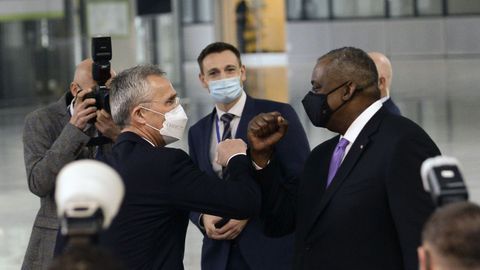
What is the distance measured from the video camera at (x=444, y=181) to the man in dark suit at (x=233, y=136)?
2456 millimetres

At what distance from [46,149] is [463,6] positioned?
A: 31518 mm

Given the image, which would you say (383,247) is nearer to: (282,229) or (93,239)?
(282,229)

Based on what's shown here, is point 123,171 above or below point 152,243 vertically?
above

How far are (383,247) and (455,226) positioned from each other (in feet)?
4.91

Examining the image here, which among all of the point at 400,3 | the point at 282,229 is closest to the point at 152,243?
the point at 282,229

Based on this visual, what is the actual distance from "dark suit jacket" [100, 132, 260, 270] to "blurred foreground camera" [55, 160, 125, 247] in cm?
140

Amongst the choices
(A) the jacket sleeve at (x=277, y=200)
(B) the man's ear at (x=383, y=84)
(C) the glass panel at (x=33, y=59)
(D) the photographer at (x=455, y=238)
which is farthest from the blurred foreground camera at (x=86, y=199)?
(C) the glass panel at (x=33, y=59)

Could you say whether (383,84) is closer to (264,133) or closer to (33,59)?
(264,133)

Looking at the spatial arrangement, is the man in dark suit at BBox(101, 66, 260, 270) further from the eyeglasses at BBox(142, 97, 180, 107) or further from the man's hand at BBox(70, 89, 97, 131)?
the man's hand at BBox(70, 89, 97, 131)

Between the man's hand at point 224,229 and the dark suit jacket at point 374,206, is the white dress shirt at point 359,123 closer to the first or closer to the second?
the dark suit jacket at point 374,206

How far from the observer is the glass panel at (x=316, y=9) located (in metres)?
36.6

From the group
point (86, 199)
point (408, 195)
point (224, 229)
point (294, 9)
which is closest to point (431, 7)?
point (294, 9)

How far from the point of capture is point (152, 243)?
358 cm

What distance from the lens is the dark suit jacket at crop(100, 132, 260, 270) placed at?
11.7ft
